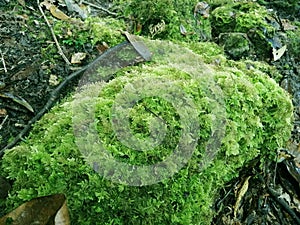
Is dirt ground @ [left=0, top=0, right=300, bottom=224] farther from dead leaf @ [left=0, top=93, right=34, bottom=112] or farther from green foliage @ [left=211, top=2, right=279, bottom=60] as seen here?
green foliage @ [left=211, top=2, right=279, bottom=60]

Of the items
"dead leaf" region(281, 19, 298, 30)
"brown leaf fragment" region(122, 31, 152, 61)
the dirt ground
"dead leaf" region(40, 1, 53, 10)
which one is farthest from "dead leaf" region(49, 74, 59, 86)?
"dead leaf" region(281, 19, 298, 30)

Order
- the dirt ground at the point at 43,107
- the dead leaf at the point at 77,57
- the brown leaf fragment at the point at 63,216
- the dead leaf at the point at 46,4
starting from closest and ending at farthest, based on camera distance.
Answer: the brown leaf fragment at the point at 63,216
the dirt ground at the point at 43,107
the dead leaf at the point at 77,57
the dead leaf at the point at 46,4

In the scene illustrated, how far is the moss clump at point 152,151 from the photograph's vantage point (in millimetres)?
1534

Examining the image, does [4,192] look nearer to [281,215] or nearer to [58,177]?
[58,177]

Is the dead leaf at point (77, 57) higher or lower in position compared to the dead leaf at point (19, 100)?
higher

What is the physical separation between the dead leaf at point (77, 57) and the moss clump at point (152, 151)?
2.08 feet

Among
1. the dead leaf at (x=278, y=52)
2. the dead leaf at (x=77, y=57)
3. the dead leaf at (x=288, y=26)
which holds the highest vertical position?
the dead leaf at (x=77, y=57)

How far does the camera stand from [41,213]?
143cm

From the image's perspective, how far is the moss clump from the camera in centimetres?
153

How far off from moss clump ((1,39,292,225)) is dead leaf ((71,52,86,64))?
0.63 m

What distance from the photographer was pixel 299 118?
10.6ft

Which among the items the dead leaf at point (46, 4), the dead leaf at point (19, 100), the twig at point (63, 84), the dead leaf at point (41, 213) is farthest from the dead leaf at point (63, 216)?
the dead leaf at point (46, 4)

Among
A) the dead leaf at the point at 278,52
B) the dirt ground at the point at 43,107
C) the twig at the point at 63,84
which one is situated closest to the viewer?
the twig at the point at 63,84

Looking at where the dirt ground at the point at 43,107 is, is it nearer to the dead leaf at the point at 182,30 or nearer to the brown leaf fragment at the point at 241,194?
the brown leaf fragment at the point at 241,194
